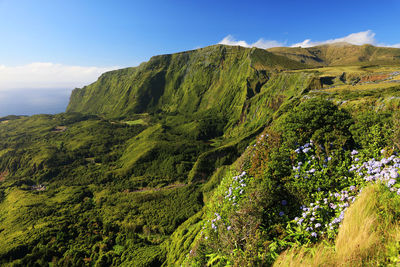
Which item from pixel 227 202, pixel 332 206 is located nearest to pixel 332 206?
pixel 332 206

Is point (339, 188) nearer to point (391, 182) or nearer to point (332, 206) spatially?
point (332, 206)

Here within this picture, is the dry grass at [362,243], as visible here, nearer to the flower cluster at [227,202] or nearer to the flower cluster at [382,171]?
the flower cluster at [382,171]

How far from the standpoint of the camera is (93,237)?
374 feet

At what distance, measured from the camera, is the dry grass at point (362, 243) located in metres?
4.28

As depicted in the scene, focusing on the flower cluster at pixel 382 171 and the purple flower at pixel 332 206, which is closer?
the flower cluster at pixel 382 171

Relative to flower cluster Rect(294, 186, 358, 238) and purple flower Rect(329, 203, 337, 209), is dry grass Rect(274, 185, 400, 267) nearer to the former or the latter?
flower cluster Rect(294, 186, 358, 238)

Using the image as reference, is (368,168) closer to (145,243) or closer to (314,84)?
(145,243)

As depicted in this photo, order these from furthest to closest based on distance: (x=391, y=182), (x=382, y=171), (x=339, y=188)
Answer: (x=339, y=188) → (x=382, y=171) → (x=391, y=182)

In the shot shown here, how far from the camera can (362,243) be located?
4.55 m

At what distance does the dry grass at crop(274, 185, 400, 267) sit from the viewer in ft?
14.0

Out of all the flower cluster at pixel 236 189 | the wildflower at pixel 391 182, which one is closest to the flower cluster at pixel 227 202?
the flower cluster at pixel 236 189

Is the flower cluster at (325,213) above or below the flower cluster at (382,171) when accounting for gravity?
below

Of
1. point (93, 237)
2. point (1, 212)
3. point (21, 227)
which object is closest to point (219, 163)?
point (93, 237)

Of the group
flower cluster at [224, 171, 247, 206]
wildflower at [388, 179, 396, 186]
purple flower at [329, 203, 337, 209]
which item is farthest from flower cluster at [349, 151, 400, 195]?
flower cluster at [224, 171, 247, 206]
